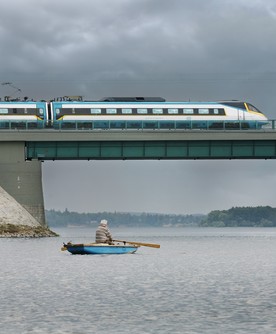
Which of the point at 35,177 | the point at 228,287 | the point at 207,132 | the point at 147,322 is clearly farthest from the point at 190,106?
the point at 147,322

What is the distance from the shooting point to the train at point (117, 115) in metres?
89.2

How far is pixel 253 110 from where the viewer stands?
299ft

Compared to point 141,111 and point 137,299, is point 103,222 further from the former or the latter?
point 141,111

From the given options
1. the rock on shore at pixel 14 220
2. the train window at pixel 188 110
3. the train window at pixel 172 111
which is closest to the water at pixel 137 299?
the rock on shore at pixel 14 220

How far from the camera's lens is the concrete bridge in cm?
8831

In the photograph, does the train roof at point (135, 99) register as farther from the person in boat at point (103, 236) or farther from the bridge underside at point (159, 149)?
the person in boat at point (103, 236)

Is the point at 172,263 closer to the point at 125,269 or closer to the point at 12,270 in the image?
the point at 125,269

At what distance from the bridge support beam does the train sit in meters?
2.86

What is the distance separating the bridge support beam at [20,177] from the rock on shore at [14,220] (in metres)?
1.16

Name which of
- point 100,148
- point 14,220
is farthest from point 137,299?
point 100,148

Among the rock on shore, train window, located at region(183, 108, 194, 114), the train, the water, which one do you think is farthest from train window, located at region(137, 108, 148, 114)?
the water

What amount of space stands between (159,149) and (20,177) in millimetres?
16729

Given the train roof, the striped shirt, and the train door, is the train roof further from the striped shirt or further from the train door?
the striped shirt

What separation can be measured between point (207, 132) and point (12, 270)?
48.8 m
